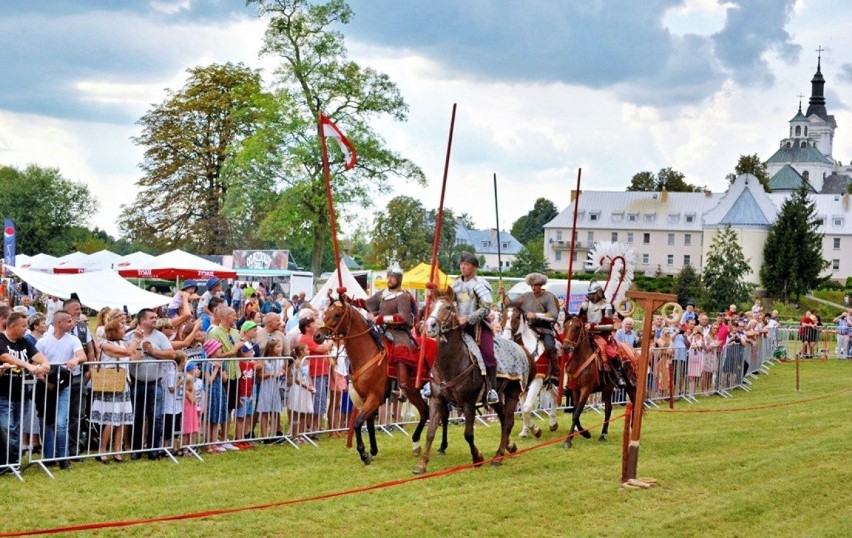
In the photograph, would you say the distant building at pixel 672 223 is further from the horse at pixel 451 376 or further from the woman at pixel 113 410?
the woman at pixel 113 410

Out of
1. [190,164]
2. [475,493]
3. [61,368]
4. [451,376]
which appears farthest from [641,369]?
[190,164]

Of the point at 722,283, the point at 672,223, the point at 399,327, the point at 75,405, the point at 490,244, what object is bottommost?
the point at 75,405

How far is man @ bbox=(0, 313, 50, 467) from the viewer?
37.1 ft

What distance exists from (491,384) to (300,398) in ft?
9.50

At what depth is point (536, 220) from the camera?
16612cm

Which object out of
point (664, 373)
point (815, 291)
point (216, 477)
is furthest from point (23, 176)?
point (216, 477)

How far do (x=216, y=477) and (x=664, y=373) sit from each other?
45.5ft

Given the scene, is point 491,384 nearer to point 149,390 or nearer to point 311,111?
point 149,390

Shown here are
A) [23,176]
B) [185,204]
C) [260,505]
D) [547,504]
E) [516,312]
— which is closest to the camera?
[260,505]

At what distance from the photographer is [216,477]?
1190cm

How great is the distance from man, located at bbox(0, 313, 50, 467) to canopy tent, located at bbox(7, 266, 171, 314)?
30.8 feet

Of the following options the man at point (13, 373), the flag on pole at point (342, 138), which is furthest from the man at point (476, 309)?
the man at point (13, 373)

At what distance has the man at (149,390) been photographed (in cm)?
1275

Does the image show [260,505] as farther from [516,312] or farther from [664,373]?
[664,373]
